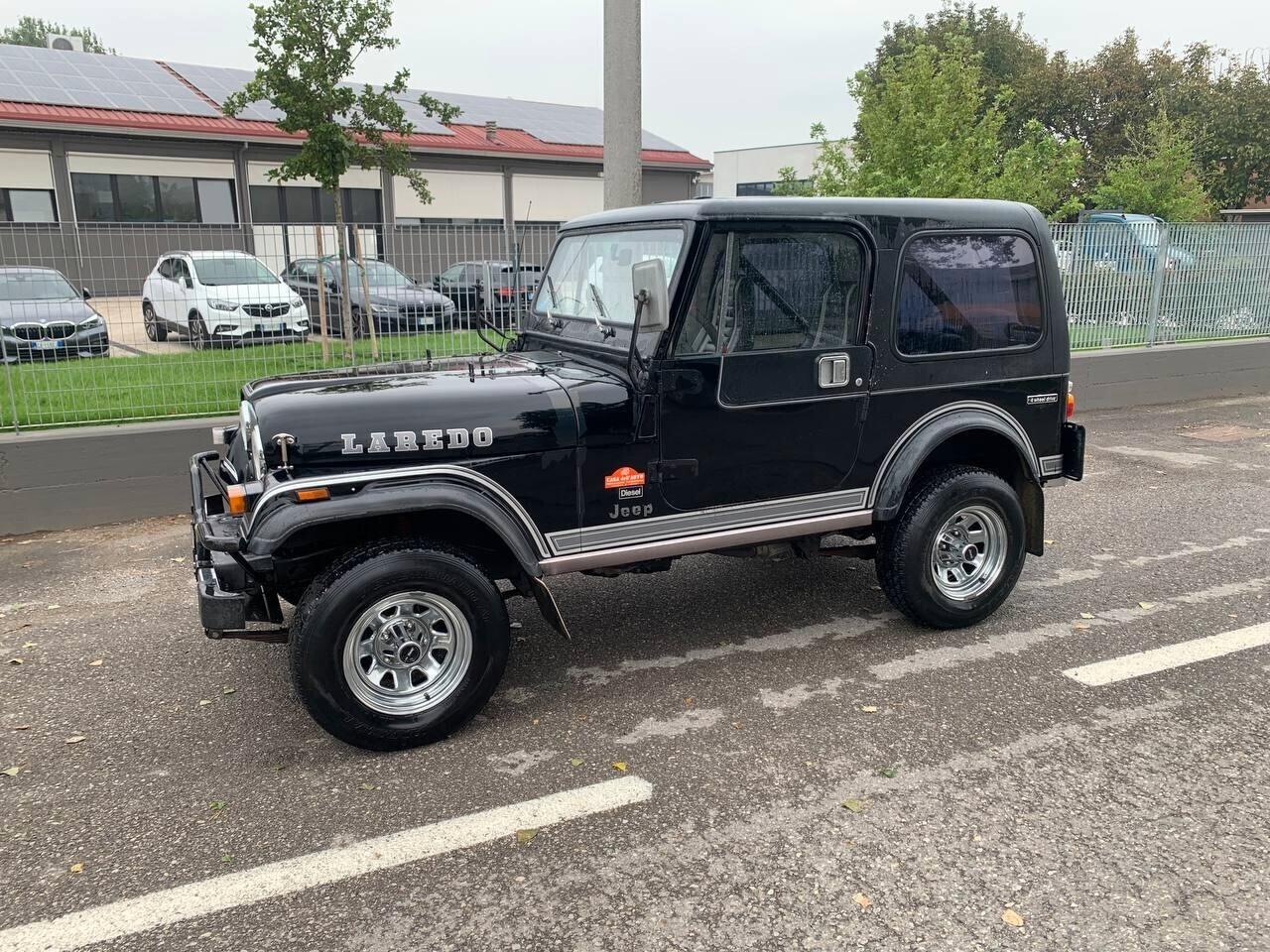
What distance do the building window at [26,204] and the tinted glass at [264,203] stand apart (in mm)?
4570

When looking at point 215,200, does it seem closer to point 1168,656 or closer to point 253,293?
point 253,293

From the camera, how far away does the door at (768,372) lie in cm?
406

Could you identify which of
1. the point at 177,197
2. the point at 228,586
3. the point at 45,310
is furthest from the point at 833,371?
the point at 177,197

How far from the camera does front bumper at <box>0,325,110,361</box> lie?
657 centimetres

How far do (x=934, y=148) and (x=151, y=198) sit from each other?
66.4 feet

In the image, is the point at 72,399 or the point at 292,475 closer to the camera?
the point at 292,475

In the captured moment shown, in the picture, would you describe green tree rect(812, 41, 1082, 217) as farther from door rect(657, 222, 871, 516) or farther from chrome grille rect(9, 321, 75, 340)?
chrome grille rect(9, 321, 75, 340)

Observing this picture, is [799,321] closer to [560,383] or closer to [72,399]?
[560,383]

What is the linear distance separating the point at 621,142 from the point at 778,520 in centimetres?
429

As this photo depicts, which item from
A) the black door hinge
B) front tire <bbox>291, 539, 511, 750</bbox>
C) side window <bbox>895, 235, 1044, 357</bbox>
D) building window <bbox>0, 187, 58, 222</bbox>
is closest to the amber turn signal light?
front tire <bbox>291, 539, 511, 750</bbox>

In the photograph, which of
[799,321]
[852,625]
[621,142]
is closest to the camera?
[799,321]

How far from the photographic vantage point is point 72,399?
22.6ft

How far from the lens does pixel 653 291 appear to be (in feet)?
12.3

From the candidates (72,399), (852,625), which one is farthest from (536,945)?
(72,399)
